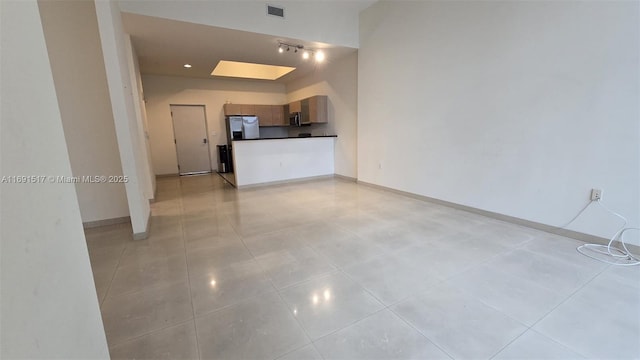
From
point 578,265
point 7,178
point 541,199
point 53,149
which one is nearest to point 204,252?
point 53,149

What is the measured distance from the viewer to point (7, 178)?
0.56 m

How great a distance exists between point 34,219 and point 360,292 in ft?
5.81

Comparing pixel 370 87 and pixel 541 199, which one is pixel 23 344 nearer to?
pixel 541 199

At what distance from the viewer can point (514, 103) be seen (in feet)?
10.0

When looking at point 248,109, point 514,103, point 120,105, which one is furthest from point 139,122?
point 514,103

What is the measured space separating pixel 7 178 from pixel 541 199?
3.97 m

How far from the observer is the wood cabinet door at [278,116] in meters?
8.27

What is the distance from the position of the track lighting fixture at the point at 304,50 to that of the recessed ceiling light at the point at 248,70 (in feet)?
4.13

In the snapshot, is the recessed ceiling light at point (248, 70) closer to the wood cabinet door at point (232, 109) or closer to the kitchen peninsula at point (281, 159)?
the wood cabinet door at point (232, 109)

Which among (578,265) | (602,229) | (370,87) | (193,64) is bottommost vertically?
(578,265)

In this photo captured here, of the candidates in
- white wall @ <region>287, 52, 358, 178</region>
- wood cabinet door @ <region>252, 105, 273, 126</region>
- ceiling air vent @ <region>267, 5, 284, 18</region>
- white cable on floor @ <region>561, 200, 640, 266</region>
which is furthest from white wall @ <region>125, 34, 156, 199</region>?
white cable on floor @ <region>561, 200, 640, 266</region>

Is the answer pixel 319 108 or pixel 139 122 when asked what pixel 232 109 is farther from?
pixel 139 122

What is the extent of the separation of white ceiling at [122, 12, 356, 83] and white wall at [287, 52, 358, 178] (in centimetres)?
21

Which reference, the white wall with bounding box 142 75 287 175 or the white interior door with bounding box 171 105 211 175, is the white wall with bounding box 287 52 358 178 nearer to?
the white wall with bounding box 142 75 287 175
